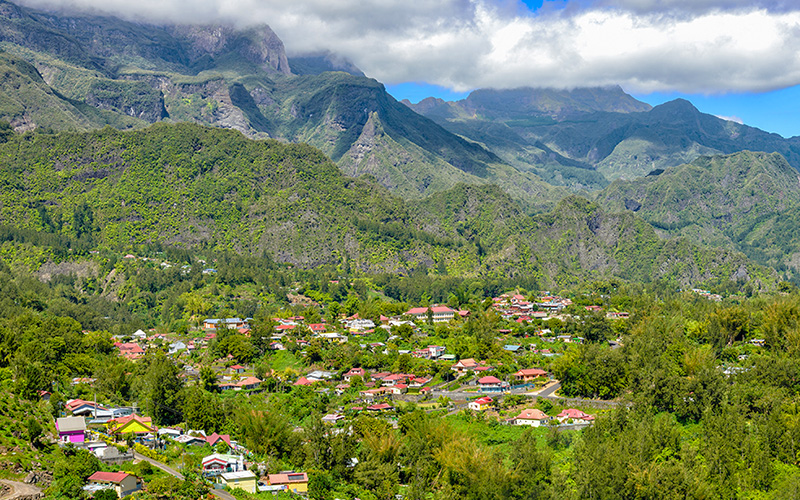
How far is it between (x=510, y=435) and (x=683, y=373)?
2236 centimetres

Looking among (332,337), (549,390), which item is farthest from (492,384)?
(332,337)

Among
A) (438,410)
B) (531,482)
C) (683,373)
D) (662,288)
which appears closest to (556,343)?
(683,373)

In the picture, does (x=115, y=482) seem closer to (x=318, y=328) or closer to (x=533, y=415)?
(x=533, y=415)

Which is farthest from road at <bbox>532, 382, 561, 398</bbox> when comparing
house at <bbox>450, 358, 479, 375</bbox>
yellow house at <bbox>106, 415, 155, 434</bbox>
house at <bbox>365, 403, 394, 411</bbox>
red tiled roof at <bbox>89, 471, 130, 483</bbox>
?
red tiled roof at <bbox>89, 471, 130, 483</bbox>

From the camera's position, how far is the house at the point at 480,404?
280 ft

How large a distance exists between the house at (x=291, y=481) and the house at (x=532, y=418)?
87.4 feet

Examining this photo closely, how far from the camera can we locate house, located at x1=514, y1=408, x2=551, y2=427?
8056 centimetres

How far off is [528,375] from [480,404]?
1224 centimetres

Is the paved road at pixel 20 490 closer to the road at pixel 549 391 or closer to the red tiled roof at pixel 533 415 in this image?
the red tiled roof at pixel 533 415

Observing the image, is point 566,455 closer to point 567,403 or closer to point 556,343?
point 567,403

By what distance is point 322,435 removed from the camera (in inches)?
2670

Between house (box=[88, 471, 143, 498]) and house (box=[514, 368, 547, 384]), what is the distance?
5184cm

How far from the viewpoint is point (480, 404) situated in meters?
85.8

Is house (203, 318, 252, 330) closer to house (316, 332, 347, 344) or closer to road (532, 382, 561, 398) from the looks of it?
house (316, 332, 347, 344)
